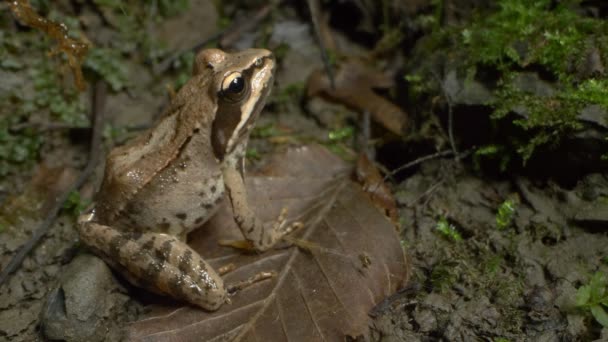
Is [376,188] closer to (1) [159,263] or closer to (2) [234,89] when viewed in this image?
(2) [234,89]

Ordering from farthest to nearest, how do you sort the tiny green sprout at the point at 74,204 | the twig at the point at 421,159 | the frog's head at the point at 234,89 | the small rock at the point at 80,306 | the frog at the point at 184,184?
the tiny green sprout at the point at 74,204
the twig at the point at 421,159
the frog's head at the point at 234,89
the frog at the point at 184,184
the small rock at the point at 80,306

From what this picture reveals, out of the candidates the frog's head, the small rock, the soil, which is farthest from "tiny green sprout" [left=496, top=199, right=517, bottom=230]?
the small rock

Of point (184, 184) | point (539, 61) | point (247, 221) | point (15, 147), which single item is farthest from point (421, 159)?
point (15, 147)

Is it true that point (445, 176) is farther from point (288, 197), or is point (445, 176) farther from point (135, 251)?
point (135, 251)

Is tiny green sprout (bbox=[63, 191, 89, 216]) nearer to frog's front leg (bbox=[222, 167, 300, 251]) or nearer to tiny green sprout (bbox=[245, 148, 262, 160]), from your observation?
frog's front leg (bbox=[222, 167, 300, 251])

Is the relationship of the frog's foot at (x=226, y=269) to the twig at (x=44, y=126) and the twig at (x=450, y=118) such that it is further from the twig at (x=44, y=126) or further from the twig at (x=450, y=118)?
the twig at (x=44, y=126)

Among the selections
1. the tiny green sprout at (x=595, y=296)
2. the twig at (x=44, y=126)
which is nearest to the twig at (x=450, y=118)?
the tiny green sprout at (x=595, y=296)
